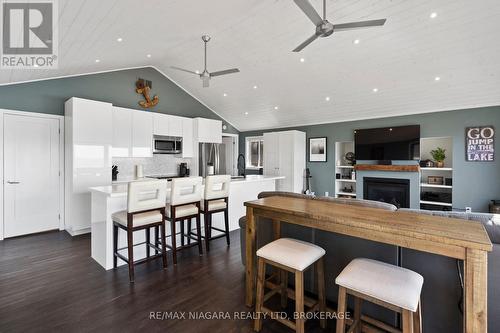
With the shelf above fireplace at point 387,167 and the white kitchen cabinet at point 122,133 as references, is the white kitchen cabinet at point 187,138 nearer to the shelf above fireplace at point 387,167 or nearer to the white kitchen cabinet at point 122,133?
the white kitchen cabinet at point 122,133

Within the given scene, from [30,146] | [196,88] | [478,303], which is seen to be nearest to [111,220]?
[30,146]

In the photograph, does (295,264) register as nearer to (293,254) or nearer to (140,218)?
(293,254)

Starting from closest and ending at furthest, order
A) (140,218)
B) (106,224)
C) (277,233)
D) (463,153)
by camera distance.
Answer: (277,233) → (140,218) → (106,224) → (463,153)

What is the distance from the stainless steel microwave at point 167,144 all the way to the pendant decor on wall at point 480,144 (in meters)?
6.50

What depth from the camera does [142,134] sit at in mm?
5430

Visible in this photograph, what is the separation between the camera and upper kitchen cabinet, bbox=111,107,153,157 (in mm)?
5020

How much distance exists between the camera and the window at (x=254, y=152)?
8305mm

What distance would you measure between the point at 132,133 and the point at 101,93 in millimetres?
1018

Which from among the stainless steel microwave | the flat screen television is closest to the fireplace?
the flat screen television

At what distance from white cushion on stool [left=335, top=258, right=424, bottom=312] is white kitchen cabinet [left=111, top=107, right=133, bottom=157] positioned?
506cm

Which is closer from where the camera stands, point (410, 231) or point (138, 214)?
point (410, 231)

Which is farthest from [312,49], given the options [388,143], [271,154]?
[271,154]

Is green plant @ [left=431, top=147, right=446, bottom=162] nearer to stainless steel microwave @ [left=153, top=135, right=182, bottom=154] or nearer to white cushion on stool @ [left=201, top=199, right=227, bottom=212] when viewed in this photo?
white cushion on stool @ [left=201, top=199, right=227, bottom=212]

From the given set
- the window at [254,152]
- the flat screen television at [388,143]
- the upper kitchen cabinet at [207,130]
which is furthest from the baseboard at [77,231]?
the flat screen television at [388,143]
